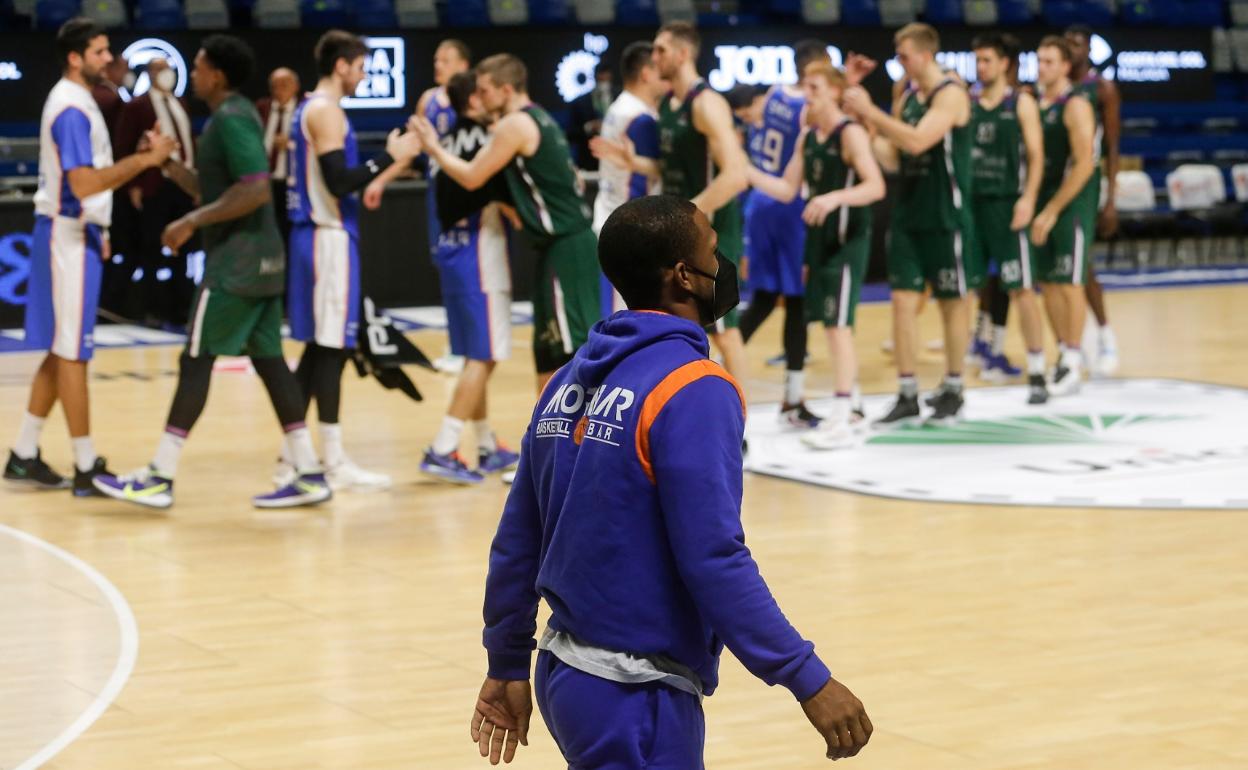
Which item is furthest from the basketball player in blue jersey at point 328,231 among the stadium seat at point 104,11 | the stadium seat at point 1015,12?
the stadium seat at point 1015,12

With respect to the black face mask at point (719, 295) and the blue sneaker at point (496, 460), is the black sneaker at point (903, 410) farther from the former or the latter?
the black face mask at point (719, 295)

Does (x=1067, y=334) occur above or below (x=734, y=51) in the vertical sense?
below

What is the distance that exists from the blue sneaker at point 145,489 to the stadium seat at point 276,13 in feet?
32.8

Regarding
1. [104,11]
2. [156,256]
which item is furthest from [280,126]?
[104,11]

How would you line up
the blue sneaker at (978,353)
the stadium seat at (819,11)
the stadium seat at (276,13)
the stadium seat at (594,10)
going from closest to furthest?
the blue sneaker at (978,353) → the stadium seat at (276,13) → the stadium seat at (594,10) → the stadium seat at (819,11)

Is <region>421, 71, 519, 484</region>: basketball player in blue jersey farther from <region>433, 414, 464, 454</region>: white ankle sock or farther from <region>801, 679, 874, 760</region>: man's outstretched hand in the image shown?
<region>801, 679, 874, 760</region>: man's outstretched hand

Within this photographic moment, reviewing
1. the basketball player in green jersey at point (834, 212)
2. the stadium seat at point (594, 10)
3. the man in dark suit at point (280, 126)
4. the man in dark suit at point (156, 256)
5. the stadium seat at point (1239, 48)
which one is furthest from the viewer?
the stadium seat at point (1239, 48)

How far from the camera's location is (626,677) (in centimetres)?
263

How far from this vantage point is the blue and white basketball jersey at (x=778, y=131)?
9.27 m

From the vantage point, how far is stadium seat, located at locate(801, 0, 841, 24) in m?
18.8

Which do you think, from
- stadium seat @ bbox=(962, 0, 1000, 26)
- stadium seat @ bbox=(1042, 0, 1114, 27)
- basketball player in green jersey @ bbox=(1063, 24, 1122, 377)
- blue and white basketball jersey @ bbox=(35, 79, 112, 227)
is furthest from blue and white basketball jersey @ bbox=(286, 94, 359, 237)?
stadium seat @ bbox=(1042, 0, 1114, 27)

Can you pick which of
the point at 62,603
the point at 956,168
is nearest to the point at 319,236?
the point at 62,603

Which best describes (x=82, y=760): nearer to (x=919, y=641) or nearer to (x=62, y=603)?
(x=62, y=603)

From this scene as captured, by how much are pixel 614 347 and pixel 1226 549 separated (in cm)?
425
